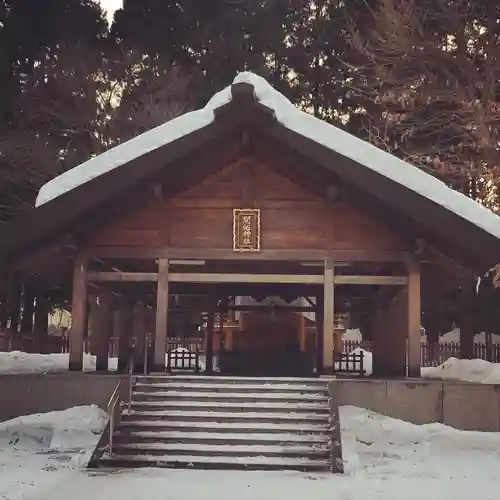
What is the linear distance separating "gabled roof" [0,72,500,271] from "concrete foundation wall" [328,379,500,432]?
7.22 ft

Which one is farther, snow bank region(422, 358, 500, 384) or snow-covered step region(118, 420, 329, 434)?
snow bank region(422, 358, 500, 384)

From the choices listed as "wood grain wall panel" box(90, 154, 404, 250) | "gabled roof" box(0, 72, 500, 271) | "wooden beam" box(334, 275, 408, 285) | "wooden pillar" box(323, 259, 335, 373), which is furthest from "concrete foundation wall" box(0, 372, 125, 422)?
"wooden beam" box(334, 275, 408, 285)

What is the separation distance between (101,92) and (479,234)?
14.1 meters

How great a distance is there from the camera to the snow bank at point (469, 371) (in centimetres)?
1434

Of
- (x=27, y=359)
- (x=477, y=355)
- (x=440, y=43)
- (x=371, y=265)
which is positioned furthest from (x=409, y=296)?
(x=477, y=355)

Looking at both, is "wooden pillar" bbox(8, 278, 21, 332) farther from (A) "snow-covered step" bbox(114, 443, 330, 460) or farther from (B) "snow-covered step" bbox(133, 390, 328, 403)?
(A) "snow-covered step" bbox(114, 443, 330, 460)

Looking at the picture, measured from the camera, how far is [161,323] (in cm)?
1184

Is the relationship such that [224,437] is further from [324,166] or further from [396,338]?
[396,338]

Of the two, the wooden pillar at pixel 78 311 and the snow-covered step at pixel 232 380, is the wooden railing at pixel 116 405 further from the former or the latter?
the wooden pillar at pixel 78 311

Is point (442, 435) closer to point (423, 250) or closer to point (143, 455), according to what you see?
point (423, 250)

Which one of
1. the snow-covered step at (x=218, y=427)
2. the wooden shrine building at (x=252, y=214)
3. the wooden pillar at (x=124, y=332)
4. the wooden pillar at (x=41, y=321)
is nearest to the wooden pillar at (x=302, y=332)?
the wooden shrine building at (x=252, y=214)

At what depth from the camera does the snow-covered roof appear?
10734mm

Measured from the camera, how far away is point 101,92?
837 inches

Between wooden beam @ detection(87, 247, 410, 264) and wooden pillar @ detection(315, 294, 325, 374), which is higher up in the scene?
wooden beam @ detection(87, 247, 410, 264)
